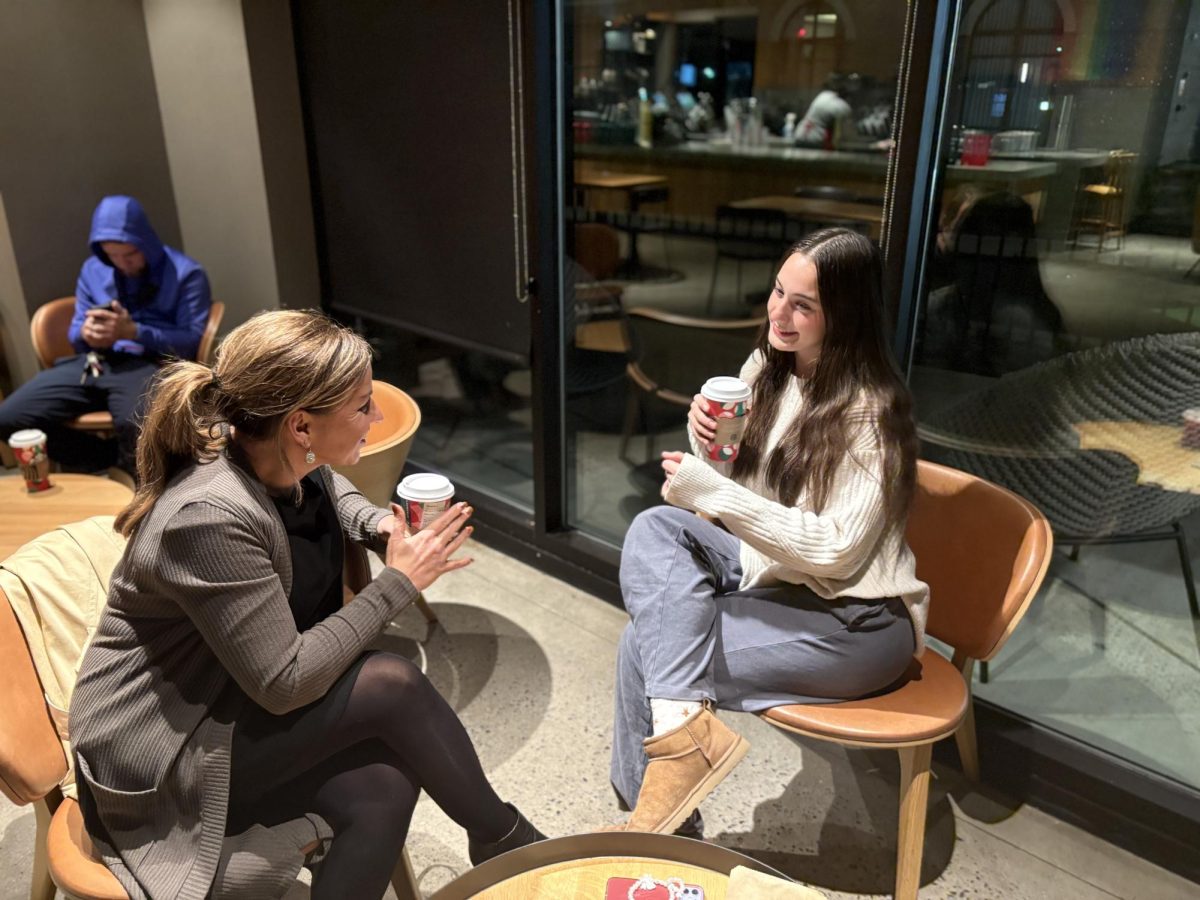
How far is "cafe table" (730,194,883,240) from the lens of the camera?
7.43 feet

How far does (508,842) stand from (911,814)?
2.50ft

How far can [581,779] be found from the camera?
2.20m

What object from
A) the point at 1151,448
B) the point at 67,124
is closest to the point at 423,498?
the point at 1151,448

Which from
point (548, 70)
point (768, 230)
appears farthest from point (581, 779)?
point (548, 70)

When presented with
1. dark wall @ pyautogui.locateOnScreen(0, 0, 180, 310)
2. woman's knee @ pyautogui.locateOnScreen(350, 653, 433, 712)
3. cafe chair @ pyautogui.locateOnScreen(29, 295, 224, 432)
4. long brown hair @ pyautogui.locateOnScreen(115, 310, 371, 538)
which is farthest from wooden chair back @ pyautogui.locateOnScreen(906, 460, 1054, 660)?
dark wall @ pyautogui.locateOnScreen(0, 0, 180, 310)

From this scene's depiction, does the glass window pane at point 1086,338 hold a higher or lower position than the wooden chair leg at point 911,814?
higher

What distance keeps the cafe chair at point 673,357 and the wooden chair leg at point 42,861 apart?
2071 mm

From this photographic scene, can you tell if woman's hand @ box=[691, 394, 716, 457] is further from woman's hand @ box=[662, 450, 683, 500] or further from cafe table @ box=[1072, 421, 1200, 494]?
cafe table @ box=[1072, 421, 1200, 494]

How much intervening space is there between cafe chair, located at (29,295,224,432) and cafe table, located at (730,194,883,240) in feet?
6.63

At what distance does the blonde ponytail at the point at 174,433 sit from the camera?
53.2 inches

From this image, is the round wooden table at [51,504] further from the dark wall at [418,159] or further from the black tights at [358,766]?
the dark wall at [418,159]

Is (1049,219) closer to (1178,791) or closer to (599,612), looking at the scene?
(1178,791)

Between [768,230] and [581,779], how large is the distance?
5.27 feet

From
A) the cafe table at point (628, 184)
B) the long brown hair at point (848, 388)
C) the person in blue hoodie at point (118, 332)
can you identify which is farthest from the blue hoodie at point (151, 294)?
the long brown hair at point (848, 388)
